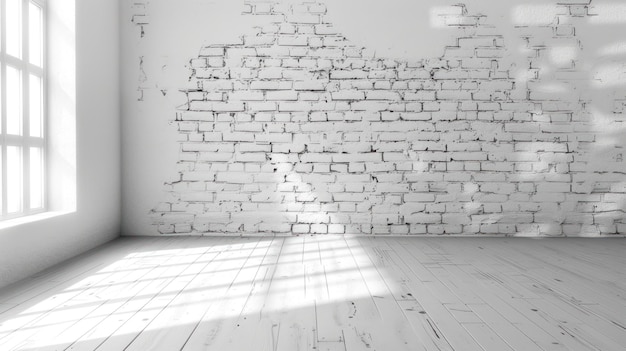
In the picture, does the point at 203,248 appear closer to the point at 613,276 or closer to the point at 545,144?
the point at 613,276

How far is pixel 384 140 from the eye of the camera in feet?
13.8

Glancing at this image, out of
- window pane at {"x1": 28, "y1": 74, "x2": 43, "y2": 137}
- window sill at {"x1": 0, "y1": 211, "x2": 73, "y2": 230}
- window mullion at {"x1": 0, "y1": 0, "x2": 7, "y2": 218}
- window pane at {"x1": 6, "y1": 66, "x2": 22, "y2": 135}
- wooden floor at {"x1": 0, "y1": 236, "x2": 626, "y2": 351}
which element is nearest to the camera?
wooden floor at {"x1": 0, "y1": 236, "x2": 626, "y2": 351}

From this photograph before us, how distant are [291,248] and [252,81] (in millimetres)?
1466

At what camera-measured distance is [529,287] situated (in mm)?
2541

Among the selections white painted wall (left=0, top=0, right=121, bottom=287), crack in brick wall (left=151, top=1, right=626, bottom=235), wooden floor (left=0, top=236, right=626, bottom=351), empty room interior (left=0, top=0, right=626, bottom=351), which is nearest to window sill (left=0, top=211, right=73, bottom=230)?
white painted wall (left=0, top=0, right=121, bottom=287)

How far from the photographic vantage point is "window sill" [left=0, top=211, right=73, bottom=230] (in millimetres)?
2605

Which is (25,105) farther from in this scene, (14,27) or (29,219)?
(29,219)

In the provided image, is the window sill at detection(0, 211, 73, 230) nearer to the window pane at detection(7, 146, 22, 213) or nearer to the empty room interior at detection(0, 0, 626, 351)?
the window pane at detection(7, 146, 22, 213)

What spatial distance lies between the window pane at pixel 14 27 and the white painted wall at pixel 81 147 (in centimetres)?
31

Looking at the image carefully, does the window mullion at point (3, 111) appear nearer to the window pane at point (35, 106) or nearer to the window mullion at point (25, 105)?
the window mullion at point (25, 105)

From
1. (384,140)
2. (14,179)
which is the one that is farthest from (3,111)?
(384,140)

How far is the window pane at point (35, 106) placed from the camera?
10.2 feet

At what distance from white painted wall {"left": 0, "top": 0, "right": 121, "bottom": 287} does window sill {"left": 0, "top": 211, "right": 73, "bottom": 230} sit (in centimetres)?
Answer: 1

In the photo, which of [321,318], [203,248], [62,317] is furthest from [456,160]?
[62,317]
